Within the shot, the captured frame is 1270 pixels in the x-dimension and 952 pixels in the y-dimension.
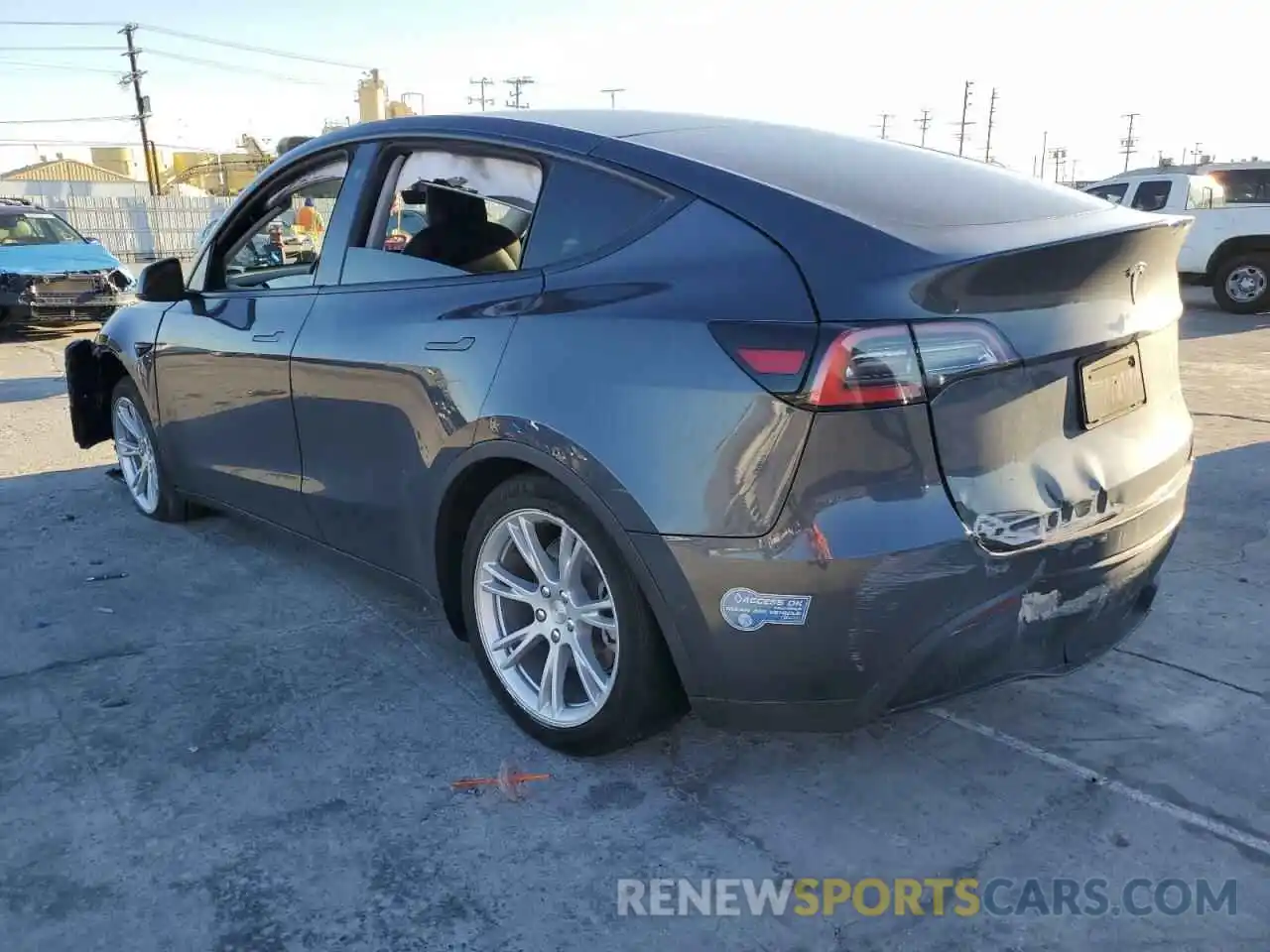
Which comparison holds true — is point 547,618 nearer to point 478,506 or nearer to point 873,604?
point 478,506

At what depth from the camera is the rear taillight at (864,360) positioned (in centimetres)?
210

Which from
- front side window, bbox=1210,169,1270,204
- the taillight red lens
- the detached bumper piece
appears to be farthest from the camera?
front side window, bbox=1210,169,1270,204

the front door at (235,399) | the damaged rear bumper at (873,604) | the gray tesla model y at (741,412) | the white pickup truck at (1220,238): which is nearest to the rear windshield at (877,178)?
the gray tesla model y at (741,412)

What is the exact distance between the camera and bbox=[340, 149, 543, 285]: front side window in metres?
2.89

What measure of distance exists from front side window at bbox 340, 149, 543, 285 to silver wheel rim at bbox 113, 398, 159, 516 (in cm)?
207

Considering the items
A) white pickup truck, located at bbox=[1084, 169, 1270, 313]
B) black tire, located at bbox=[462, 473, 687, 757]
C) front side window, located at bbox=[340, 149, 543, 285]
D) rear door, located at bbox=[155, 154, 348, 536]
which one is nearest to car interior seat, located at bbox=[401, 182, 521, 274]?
front side window, located at bbox=[340, 149, 543, 285]

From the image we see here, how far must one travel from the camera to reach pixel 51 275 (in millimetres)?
11531

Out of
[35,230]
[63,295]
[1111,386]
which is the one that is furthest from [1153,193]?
[35,230]

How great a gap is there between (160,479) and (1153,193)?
1339cm

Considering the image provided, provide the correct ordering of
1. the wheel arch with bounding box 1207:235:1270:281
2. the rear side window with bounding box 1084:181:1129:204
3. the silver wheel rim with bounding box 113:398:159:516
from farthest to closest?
1. the rear side window with bounding box 1084:181:1129:204
2. the wheel arch with bounding box 1207:235:1270:281
3. the silver wheel rim with bounding box 113:398:159:516

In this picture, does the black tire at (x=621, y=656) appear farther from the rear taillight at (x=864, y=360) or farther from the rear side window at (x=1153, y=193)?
the rear side window at (x=1153, y=193)

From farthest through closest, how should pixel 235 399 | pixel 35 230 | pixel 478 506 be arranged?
pixel 35 230 < pixel 235 399 < pixel 478 506

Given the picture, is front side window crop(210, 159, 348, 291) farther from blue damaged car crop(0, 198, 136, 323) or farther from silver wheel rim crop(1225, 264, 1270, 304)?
silver wheel rim crop(1225, 264, 1270, 304)

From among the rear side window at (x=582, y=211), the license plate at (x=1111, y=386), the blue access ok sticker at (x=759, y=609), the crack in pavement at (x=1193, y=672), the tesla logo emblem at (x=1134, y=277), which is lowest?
the crack in pavement at (x=1193, y=672)
